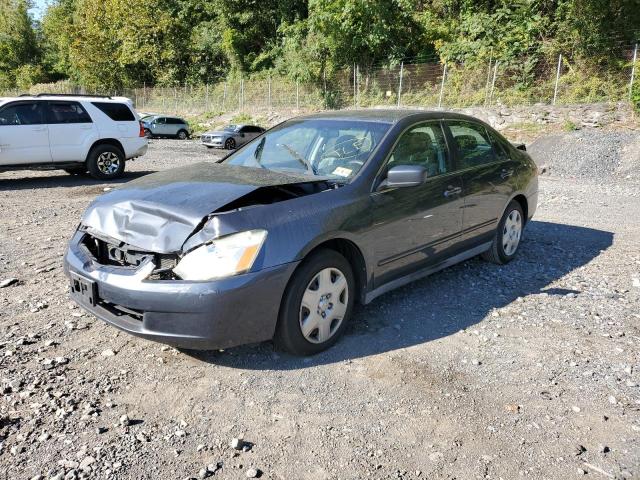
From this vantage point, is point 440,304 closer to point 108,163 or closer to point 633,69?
point 108,163

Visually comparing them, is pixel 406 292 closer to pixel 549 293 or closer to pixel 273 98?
pixel 549 293

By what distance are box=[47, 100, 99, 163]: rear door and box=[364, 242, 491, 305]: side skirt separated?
9.09m

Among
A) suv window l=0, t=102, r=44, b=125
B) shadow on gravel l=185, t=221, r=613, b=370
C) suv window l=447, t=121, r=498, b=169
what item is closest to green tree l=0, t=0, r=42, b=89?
suv window l=0, t=102, r=44, b=125

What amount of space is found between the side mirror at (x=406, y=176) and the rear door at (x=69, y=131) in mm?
9235

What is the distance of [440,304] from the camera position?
4.80 metres

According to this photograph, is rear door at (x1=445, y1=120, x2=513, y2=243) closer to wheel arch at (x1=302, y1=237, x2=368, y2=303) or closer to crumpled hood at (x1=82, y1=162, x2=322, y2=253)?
wheel arch at (x1=302, y1=237, x2=368, y2=303)

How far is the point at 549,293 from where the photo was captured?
5.15 m

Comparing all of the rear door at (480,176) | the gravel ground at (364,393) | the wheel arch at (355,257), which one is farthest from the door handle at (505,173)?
the wheel arch at (355,257)

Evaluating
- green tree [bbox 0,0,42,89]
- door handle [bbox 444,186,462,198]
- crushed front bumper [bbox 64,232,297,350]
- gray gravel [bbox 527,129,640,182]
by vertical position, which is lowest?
gray gravel [bbox 527,129,640,182]

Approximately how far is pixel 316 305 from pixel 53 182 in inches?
388

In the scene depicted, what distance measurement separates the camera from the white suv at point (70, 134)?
10641 mm

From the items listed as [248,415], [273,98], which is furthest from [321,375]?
[273,98]

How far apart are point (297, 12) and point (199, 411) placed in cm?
3992

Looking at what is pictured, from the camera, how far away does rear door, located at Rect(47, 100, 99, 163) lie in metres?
11.1
